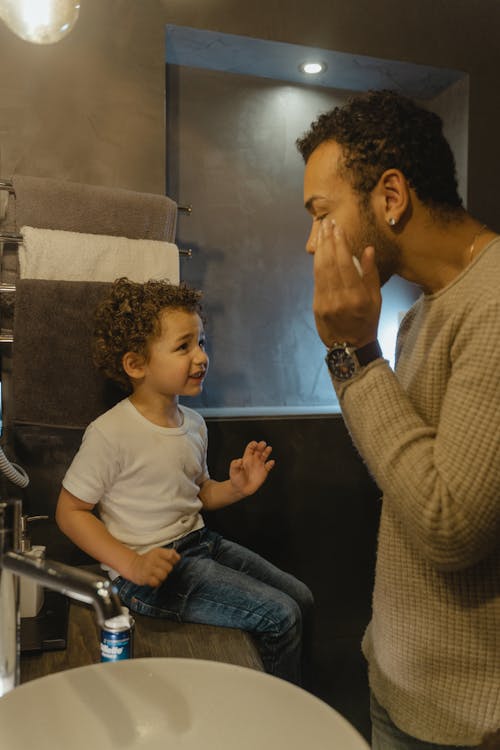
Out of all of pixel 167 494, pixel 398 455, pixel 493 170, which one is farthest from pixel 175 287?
pixel 493 170

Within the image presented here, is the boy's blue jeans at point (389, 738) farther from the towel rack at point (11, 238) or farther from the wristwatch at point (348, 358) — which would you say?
the towel rack at point (11, 238)

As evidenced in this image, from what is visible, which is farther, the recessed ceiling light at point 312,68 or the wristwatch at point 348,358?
the recessed ceiling light at point 312,68

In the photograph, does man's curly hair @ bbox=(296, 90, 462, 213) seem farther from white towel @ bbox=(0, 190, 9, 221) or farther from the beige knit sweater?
white towel @ bbox=(0, 190, 9, 221)

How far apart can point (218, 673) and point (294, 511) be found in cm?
98

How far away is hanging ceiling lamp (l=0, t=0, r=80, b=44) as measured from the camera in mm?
1010

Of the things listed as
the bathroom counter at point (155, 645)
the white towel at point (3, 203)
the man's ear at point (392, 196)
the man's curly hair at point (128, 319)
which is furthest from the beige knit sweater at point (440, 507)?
the white towel at point (3, 203)

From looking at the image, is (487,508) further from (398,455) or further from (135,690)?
(135,690)

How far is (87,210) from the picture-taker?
1.42 meters

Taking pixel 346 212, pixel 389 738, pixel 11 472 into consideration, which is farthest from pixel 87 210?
pixel 389 738

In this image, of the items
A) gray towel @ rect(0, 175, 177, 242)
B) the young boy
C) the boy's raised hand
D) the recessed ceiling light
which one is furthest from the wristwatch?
the recessed ceiling light

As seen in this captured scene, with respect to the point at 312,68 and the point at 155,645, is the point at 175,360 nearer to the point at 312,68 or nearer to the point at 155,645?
the point at 155,645

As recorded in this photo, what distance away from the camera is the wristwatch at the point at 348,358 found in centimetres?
71

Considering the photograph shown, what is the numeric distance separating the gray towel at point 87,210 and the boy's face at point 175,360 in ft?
0.95

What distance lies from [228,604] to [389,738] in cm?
38
